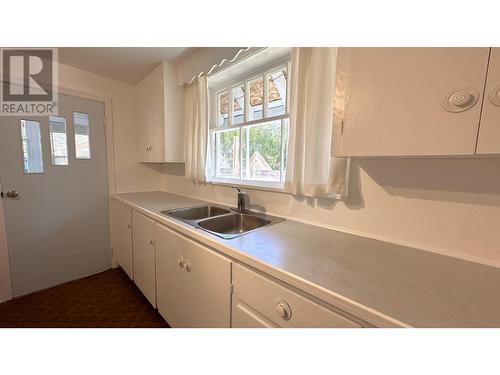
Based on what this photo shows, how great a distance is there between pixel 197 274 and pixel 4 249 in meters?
2.03

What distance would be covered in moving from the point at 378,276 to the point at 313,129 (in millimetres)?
806

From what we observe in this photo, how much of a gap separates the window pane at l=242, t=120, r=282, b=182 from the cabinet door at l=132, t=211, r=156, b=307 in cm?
95

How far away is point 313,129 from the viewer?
3.75 ft

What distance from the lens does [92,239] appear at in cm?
224

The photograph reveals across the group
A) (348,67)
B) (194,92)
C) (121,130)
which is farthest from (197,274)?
(121,130)

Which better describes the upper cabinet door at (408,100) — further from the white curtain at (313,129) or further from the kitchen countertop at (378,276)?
the kitchen countertop at (378,276)

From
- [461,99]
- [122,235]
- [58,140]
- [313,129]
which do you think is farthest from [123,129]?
[461,99]

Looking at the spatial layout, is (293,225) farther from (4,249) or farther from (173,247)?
(4,249)

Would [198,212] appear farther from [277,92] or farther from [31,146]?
[31,146]

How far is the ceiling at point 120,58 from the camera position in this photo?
5.55 ft

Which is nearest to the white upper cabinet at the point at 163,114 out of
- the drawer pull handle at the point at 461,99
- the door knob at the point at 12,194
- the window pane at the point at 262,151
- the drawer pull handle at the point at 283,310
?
the window pane at the point at 262,151

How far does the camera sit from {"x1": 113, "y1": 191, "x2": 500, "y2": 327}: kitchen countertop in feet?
1.72

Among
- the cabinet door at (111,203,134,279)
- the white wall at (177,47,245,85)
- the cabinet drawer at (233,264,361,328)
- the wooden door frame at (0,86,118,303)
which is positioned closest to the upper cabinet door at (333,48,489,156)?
the cabinet drawer at (233,264,361,328)
